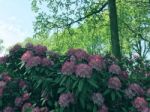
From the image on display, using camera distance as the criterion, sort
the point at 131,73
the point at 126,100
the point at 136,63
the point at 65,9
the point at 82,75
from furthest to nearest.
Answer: the point at 65,9
the point at 136,63
the point at 131,73
the point at 126,100
the point at 82,75

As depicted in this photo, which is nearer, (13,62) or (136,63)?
(13,62)

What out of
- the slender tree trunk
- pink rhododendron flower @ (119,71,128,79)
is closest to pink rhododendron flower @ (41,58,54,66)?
pink rhododendron flower @ (119,71,128,79)

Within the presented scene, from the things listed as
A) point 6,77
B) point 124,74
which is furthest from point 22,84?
point 124,74

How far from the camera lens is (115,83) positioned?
8664 millimetres

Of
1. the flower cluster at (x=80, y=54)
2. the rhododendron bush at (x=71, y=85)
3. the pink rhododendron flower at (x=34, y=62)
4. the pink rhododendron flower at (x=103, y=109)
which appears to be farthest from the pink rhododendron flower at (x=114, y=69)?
the pink rhododendron flower at (x=34, y=62)

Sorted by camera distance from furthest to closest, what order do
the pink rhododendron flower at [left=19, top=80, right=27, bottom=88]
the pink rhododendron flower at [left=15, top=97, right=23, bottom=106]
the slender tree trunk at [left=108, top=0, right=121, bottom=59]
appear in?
1. the slender tree trunk at [left=108, top=0, right=121, bottom=59]
2. the pink rhododendron flower at [left=19, top=80, right=27, bottom=88]
3. the pink rhododendron flower at [left=15, top=97, right=23, bottom=106]

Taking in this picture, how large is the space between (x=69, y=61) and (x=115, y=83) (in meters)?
1.05

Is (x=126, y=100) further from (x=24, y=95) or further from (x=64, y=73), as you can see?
(x=24, y=95)

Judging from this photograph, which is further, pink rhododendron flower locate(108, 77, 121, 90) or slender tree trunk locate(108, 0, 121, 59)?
slender tree trunk locate(108, 0, 121, 59)

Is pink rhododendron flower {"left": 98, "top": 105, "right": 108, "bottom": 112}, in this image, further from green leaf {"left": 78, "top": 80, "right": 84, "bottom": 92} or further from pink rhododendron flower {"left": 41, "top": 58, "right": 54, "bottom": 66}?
pink rhododendron flower {"left": 41, "top": 58, "right": 54, "bottom": 66}

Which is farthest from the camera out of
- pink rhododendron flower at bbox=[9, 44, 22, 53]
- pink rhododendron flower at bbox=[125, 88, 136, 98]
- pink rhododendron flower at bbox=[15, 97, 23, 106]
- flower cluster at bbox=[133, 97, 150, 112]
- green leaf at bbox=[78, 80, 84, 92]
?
pink rhododendron flower at bbox=[9, 44, 22, 53]

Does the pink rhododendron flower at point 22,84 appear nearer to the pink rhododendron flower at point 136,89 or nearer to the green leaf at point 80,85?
the green leaf at point 80,85

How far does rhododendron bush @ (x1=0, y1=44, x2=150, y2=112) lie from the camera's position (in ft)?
27.6

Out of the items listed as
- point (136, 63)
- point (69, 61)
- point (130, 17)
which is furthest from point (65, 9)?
point (130, 17)
